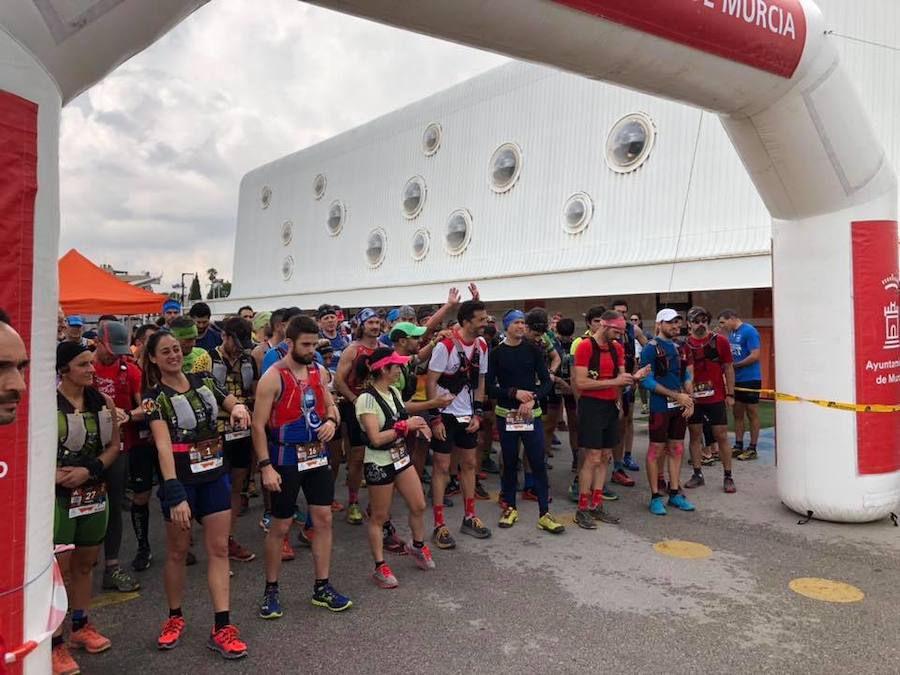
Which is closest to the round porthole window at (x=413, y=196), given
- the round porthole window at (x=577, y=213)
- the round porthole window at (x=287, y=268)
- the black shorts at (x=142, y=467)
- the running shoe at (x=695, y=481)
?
the round porthole window at (x=577, y=213)

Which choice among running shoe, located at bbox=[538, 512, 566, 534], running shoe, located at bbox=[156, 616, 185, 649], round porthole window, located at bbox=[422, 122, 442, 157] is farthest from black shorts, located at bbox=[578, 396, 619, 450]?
round porthole window, located at bbox=[422, 122, 442, 157]

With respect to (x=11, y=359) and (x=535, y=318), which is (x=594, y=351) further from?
(x=11, y=359)

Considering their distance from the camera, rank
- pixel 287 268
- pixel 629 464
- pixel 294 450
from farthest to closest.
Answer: pixel 287 268 → pixel 629 464 → pixel 294 450

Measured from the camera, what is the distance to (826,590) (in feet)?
13.9

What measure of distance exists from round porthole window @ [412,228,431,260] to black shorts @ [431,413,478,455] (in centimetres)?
2184

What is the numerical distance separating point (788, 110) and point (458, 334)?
10.6ft

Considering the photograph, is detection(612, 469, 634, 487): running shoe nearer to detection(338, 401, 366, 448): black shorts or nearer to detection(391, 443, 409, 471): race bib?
detection(338, 401, 366, 448): black shorts

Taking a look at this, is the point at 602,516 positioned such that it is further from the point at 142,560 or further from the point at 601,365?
the point at 142,560

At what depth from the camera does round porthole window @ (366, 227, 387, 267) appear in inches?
1161

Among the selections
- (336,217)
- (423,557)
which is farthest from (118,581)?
(336,217)

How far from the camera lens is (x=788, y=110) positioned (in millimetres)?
5121

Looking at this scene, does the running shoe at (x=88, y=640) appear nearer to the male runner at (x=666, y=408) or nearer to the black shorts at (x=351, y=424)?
the black shorts at (x=351, y=424)

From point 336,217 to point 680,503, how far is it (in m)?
29.6

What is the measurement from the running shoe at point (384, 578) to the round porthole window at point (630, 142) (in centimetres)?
1693
